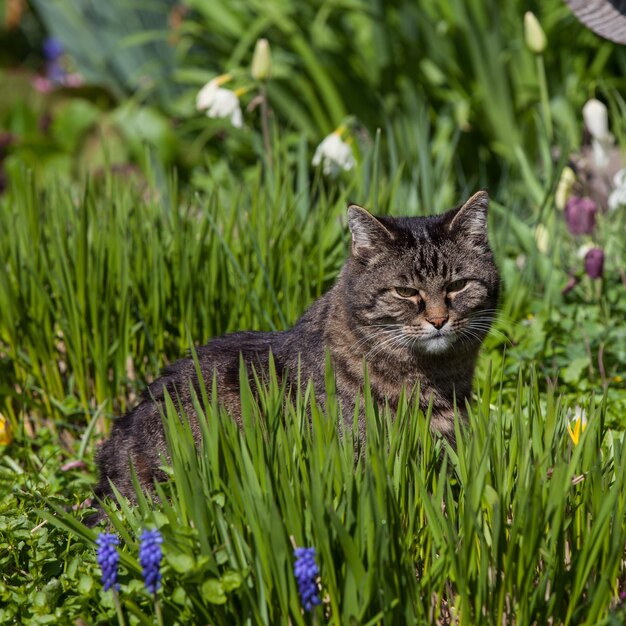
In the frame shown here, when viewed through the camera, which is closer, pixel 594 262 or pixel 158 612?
pixel 158 612

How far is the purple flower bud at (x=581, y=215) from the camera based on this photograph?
3729 millimetres

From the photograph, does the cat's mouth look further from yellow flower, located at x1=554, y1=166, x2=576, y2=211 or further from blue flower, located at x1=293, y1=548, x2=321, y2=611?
yellow flower, located at x1=554, y1=166, x2=576, y2=211

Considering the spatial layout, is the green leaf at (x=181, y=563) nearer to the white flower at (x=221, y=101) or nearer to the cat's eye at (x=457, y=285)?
the cat's eye at (x=457, y=285)

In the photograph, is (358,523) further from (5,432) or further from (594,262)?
(594,262)

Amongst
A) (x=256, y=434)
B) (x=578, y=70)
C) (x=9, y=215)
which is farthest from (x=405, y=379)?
(x=578, y=70)

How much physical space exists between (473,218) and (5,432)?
5.10 feet

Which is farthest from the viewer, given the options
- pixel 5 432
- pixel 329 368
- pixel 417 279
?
pixel 5 432

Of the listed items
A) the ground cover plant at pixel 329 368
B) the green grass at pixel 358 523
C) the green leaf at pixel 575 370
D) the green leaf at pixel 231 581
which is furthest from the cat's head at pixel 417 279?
the green leaf at pixel 231 581

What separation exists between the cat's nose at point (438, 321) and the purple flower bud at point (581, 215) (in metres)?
1.38

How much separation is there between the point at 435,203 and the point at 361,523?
7.55 feet

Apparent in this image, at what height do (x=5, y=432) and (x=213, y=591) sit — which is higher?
(x=213, y=591)

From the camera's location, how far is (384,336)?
104 inches

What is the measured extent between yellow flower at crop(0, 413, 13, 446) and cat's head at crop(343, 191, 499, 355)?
1.10 metres

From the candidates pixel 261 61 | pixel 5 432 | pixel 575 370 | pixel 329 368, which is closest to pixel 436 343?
pixel 329 368
